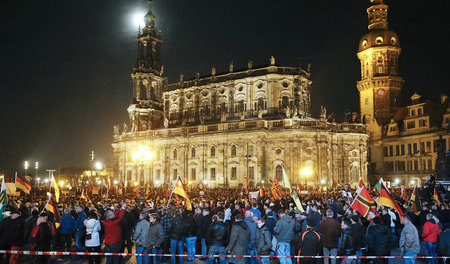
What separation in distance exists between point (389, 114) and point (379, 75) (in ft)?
22.5

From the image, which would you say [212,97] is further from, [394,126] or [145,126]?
[394,126]

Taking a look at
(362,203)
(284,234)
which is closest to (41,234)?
(284,234)

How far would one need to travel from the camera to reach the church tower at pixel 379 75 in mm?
68688

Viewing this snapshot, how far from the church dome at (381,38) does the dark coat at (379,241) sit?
6470cm

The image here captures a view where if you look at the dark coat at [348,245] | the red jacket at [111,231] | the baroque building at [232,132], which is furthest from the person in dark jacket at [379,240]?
the baroque building at [232,132]

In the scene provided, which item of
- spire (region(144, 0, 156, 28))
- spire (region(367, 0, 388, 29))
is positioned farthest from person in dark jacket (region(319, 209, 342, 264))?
spire (region(144, 0, 156, 28))

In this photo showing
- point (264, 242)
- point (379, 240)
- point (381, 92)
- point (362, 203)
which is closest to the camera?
point (379, 240)

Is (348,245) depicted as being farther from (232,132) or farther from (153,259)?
(232,132)

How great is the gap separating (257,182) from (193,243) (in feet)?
134

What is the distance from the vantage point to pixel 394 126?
65.6m

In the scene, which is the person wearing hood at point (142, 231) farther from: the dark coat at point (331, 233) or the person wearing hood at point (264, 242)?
the dark coat at point (331, 233)

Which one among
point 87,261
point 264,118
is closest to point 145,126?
point 264,118

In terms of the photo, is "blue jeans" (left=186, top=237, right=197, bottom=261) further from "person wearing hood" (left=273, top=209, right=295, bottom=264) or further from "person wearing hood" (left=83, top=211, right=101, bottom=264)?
"person wearing hood" (left=273, top=209, right=295, bottom=264)

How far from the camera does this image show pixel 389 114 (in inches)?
2694
